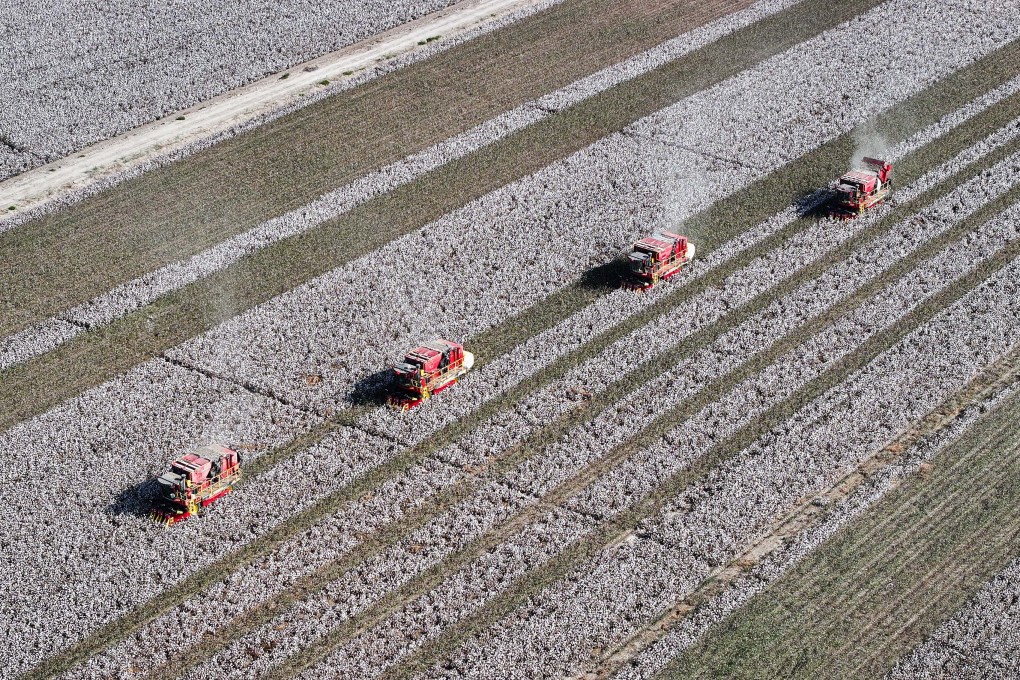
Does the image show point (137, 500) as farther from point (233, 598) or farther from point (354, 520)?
point (354, 520)

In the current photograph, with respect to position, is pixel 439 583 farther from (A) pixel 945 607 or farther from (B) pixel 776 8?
(B) pixel 776 8

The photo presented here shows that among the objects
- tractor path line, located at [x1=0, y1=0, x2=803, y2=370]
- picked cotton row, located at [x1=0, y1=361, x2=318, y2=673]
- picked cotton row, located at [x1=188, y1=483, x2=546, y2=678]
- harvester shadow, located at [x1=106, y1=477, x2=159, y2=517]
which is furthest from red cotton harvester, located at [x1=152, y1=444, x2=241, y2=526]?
tractor path line, located at [x1=0, y1=0, x2=803, y2=370]

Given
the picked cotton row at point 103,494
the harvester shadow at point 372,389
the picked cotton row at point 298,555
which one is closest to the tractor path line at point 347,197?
the picked cotton row at point 103,494

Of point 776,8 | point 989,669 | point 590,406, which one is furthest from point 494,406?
point 776,8

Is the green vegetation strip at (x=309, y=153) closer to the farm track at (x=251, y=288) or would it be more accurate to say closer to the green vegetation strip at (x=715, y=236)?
the farm track at (x=251, y=288)

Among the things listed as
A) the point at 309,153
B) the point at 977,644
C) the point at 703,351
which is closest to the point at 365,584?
the point at 703,351
